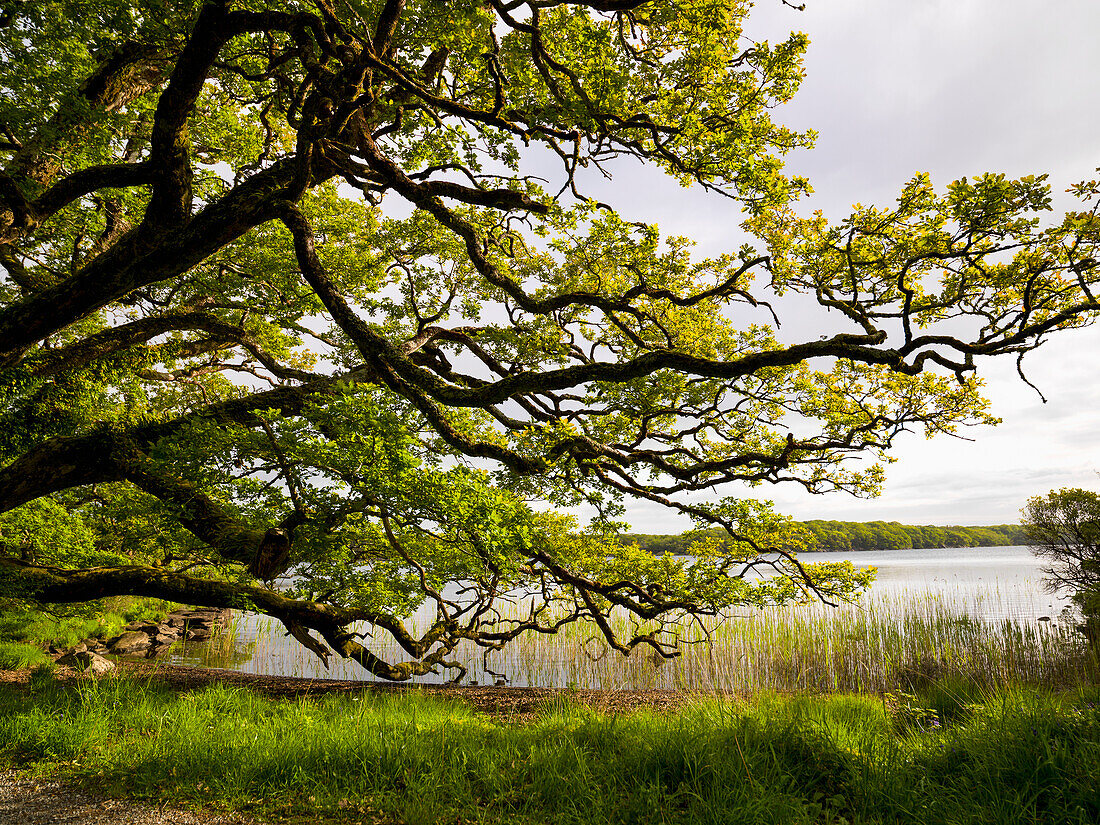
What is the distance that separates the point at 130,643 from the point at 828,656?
15.0 m

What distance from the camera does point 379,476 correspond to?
4816mm

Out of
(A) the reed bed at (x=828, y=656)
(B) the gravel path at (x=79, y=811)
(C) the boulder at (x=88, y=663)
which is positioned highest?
(B) the gravel path at (x=79, y=811)

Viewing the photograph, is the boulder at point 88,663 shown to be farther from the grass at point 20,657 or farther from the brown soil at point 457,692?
the grass at point 20,657

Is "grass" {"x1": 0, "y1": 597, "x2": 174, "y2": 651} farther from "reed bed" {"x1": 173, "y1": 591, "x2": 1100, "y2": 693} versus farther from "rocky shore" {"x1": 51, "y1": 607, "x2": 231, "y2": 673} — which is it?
"reed bed" {"x1": 173, "y1": 591, "x2": 1100, "y2": 693}

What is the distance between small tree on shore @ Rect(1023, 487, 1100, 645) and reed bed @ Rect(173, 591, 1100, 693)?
2821mm

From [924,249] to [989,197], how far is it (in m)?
0.71

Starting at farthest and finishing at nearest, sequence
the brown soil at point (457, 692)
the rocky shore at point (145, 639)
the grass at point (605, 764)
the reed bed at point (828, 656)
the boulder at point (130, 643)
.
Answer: the boulder at point (130, 643) < the rocky shore at point (145, 639) < the reed bed at point (828, 656) < the brown soil at point (457, 692) < the grass at point (605, 764)

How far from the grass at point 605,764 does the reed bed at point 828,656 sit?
11.3 feet

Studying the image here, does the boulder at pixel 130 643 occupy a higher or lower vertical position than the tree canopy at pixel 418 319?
lower

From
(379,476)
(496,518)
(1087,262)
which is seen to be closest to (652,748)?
(496,518)

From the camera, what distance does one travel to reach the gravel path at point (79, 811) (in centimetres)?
312

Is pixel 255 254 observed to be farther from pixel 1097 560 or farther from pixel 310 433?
pixel 1097 560

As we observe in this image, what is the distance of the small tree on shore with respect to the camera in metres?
12.0

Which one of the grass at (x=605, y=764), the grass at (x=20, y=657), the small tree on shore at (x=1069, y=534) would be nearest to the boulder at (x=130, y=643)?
the grass at (x=20, y=657)
